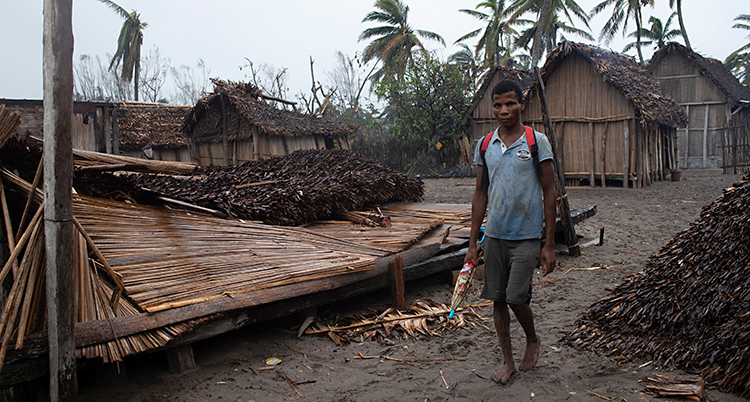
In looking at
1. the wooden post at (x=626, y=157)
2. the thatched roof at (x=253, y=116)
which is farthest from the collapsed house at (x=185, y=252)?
the wooden post at (x=626, y=157)

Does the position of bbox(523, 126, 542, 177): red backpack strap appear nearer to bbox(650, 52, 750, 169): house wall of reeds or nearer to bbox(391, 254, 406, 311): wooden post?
bbox(391, 254, 406, 311): wooden post

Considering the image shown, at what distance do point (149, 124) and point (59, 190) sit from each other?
662 inches

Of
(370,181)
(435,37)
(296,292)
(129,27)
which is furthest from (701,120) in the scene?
(129,27)

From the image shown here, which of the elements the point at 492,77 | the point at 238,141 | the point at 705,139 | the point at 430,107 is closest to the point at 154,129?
the point at 238,141

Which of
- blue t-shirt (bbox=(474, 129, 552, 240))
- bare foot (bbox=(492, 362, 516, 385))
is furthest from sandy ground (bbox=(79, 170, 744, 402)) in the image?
blue t-shirt (bbox=(474, 129, 552, 240))

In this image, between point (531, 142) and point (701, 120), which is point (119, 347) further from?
point (701, 120)

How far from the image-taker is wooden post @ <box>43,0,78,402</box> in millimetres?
2277

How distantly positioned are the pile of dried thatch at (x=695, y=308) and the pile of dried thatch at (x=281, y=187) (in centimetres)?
315

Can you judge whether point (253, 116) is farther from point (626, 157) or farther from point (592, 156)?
point (626, 157)

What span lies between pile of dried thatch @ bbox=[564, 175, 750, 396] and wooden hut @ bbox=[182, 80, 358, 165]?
36.0 ft

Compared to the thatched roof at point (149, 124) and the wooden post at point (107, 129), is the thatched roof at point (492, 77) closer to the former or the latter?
the thatched roof at point (149, 124)

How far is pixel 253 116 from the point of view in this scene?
42.1ft

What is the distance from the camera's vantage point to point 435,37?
89.1 feet

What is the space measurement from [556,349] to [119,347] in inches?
109
